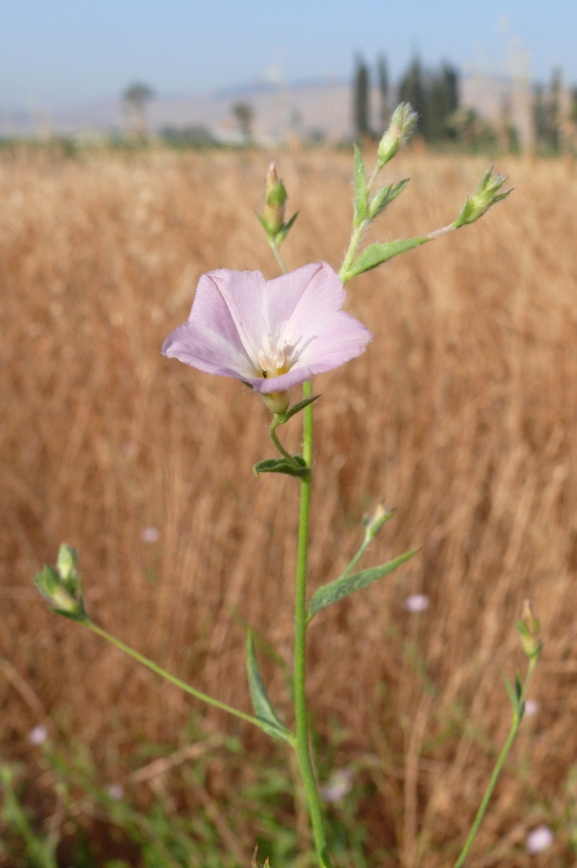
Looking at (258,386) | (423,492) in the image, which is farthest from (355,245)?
(423,492)

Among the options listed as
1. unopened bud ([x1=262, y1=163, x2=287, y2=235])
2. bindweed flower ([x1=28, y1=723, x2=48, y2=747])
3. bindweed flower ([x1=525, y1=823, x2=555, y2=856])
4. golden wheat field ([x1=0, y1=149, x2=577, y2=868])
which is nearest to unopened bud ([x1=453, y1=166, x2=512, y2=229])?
unopened bud ([x1=262, y1=163, x2=287, y2=235])

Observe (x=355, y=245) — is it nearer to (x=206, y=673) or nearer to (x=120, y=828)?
(x=206, y=673)

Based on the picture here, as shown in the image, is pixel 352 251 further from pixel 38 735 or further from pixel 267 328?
pixel 38 735

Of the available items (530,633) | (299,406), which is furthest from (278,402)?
(530,633)

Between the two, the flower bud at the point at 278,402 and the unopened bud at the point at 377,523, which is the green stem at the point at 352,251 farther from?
the unopened bud at the point at 377,523

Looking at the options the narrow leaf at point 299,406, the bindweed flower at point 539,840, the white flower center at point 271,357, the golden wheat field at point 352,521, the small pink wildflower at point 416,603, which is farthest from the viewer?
the small pink wildflower at point 416,603

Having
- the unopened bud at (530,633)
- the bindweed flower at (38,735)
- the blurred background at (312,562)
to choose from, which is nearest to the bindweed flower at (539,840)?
the blurred background at (312,562)
